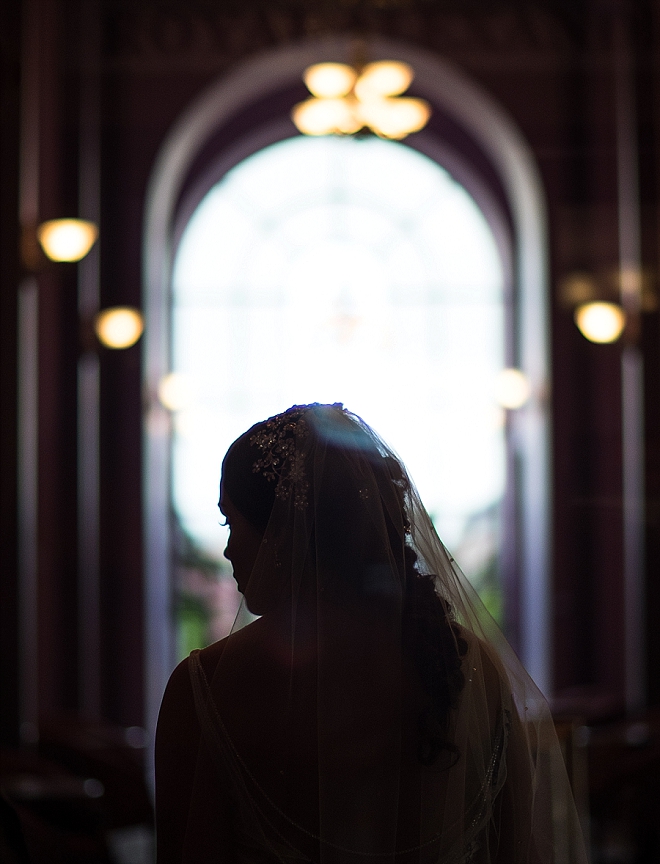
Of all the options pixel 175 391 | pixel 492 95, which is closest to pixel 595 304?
pixel 492 95

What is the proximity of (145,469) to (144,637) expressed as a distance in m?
1.36

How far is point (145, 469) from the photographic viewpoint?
26.0ft

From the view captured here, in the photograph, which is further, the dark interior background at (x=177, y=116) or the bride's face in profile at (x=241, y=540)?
the dark interior background at (x=177, y=116)

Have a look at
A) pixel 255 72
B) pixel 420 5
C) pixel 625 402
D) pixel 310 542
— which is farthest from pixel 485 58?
pixel 310 542

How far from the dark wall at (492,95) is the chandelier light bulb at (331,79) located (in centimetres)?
132

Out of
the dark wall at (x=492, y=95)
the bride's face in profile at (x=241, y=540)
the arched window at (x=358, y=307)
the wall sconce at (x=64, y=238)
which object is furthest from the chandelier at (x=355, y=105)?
the bride's face in profile at (x=241, y=540)

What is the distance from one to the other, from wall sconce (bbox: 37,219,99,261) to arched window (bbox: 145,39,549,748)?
295 centimetres

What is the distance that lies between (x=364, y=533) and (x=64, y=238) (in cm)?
369

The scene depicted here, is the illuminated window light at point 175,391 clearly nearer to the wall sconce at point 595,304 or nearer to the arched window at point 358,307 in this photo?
the arched window at point 358,307

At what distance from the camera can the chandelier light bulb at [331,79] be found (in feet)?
19.2

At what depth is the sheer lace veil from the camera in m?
1.69

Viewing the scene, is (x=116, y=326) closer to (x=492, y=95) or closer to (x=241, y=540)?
(x=492, y=95)

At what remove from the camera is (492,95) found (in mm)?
7816

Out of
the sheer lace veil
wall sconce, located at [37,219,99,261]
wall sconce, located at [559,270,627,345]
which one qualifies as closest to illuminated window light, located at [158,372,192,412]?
wall sconce, located at [37,219,99,261]
